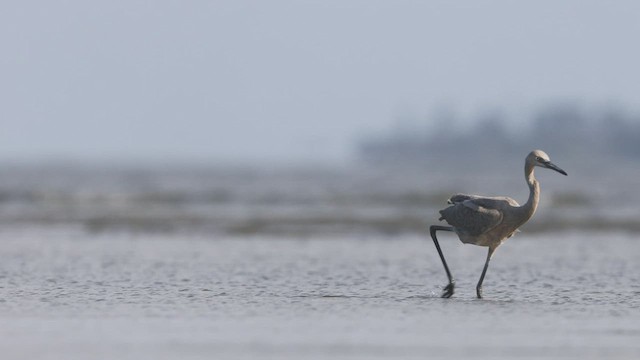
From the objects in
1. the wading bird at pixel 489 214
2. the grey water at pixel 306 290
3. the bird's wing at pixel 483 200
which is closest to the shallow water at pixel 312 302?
the grey water at pixel 306 290

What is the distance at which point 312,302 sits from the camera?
13.6 meters

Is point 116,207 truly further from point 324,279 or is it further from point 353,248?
point 324,279

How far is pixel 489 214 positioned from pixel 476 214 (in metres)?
0.13

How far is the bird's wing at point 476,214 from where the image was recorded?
14.3 meters

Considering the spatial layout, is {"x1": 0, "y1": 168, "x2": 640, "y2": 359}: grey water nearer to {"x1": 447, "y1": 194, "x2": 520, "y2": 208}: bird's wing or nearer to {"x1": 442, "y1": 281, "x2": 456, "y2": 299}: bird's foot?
{"x1": 442, "y1": 281, "x2": 456, "y2": 299}: bird's foot

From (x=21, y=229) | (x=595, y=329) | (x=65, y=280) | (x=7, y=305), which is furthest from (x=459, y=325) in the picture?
(x=21, y=229)

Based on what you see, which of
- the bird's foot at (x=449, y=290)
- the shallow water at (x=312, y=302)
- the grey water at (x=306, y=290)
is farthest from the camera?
the bird's foot at (x=449, y=290)

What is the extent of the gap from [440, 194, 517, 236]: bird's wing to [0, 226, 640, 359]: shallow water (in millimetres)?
728

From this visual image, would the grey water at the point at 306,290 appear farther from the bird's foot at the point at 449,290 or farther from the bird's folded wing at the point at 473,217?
the bird's folded wing at the point at 473,217

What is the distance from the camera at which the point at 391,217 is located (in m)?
31.7

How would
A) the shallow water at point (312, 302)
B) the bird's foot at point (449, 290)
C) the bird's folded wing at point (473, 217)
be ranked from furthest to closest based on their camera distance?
the bird's foot at point (449, 290), the bird's folded wing at point (473, 217), the shallow water at point (312, 302)

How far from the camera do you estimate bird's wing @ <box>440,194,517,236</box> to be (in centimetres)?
1427

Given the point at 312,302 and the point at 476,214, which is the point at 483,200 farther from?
the point at 312,302

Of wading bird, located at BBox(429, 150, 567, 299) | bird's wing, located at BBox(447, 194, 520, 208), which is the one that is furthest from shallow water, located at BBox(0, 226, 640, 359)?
bird's wing, located at BBox(447, 194, 520, 208)
